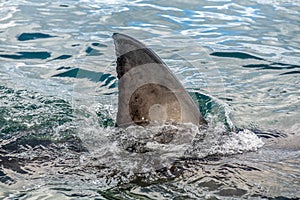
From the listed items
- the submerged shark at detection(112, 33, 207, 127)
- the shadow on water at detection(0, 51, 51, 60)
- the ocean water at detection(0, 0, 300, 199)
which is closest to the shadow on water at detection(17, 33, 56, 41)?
the ocean water at detection(0, 0, 300, 199)

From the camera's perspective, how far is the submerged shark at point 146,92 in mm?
3543

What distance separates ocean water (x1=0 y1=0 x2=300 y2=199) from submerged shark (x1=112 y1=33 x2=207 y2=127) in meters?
0.07

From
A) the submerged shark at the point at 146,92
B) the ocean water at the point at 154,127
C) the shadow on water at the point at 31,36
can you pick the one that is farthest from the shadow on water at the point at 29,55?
the submerged shark at the point at 146,92

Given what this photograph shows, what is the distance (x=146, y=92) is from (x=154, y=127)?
225 mm

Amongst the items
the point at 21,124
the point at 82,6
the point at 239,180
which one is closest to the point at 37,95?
the point at 21,124

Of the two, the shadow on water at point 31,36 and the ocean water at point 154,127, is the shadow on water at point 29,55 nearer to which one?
the ocean water at point 154,127

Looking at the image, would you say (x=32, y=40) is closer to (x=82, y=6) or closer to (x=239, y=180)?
(x=82, y=6)

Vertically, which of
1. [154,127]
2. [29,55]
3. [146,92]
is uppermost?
[146,92]

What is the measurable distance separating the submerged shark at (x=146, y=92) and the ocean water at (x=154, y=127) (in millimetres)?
75

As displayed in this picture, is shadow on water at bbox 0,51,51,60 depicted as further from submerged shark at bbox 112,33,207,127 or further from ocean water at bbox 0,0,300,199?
submerged shark at bbox 112,33,207,127

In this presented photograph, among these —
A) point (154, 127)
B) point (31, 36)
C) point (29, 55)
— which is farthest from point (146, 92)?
point (31, 36)

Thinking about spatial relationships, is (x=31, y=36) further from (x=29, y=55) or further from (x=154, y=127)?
(x=154, y=127)

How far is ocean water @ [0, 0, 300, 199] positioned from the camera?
3205mm

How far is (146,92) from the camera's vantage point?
355cm
